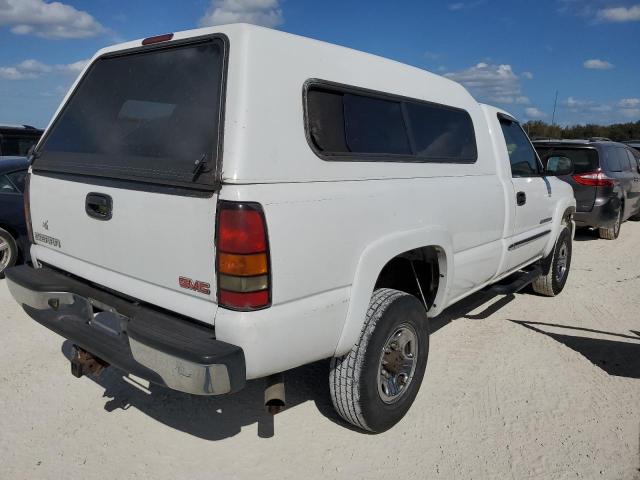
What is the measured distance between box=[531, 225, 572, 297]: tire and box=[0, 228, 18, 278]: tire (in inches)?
226

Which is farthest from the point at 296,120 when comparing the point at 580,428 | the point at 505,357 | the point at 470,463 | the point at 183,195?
the point at 505,357

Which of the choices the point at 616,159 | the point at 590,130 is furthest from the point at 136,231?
the point at 590,130

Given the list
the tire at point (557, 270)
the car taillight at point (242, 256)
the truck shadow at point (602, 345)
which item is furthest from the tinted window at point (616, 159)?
the car taillight at point (242, 256)

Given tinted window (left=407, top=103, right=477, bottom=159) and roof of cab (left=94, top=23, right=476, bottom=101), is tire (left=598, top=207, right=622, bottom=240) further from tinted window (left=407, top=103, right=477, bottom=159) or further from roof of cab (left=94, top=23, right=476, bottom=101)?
roof of cab (left=94, top=23, right=476, bottom=101)

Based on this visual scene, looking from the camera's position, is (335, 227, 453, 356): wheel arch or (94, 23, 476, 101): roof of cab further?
(335, 227, 453, 356): wheel arch

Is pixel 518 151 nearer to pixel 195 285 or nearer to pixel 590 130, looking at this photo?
pixel 195 285

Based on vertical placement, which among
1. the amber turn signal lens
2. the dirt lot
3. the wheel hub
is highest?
the amber turn signal lens

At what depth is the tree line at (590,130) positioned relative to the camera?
3666 centimetres

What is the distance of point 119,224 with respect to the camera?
2.55m

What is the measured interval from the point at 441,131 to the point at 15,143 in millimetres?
6895

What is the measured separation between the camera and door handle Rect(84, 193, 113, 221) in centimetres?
258

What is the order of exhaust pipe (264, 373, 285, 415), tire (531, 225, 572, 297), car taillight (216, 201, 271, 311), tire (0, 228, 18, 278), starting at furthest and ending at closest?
tire (0, 228, 18, 278) < tire (531, 225, 572, 297) < exhaust pipe (264, 373, 285, 415) < car taillight (216, 201, 271, 311)

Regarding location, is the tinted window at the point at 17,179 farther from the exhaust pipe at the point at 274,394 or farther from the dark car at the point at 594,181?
the dark car at the point at 594,181

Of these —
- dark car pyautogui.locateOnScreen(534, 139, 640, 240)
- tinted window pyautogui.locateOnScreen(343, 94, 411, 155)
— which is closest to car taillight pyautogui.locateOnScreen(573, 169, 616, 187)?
dark car pyautogui.locateOnScreen(534, 139, 640, 240)
